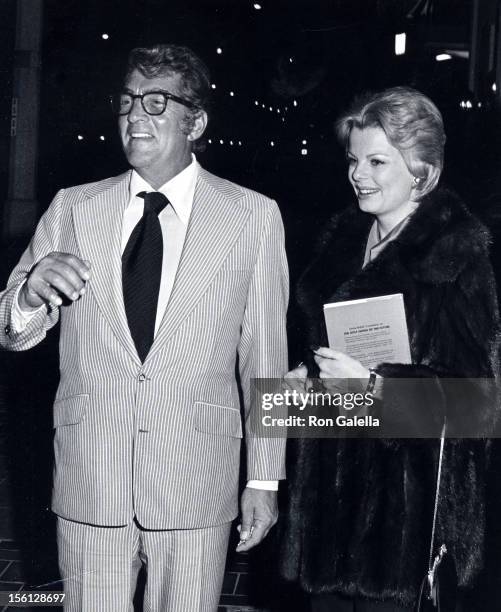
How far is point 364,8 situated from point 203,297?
4.54 m

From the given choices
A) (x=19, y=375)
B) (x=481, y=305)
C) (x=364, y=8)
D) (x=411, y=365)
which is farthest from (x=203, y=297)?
(x=19, y=375)

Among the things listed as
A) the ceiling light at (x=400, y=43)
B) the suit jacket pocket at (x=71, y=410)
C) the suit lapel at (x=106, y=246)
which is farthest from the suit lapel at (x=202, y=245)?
the ceiling light at (x=400, y=43)

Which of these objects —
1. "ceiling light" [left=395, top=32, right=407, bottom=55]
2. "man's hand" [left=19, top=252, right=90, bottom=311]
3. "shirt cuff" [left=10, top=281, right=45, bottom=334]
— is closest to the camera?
"man's hand" [left=19, top=252, right=90, bottom=311]

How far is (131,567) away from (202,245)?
0.83 metres

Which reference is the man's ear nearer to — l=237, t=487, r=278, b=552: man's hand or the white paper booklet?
the white paper booklet

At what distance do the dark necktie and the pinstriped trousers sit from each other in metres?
0.46

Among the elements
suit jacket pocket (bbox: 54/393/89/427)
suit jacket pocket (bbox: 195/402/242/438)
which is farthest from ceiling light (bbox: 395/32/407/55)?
suit jacket pocket (bbox: 54/393/89/427)

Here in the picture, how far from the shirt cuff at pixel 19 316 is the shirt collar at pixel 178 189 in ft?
1.36

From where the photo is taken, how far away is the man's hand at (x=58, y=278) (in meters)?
1.81

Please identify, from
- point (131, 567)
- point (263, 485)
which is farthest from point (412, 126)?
point (131, 567)

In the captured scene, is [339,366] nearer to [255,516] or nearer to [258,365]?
[258,365]

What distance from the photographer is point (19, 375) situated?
24.6 ft

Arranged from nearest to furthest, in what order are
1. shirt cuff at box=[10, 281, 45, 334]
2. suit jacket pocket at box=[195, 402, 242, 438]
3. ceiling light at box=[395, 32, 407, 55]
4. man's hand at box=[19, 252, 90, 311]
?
1. man's hand at box=[19, 252, 90, 311]
2. shirt cuff at box=[10, 281, 45, 334]
3. suit jacket pocket at box=[195, 402, 242, 438]
4. ceiling light at box=[395, 32, 407, 55]

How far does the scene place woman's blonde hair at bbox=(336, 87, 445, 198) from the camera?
7.43ft
